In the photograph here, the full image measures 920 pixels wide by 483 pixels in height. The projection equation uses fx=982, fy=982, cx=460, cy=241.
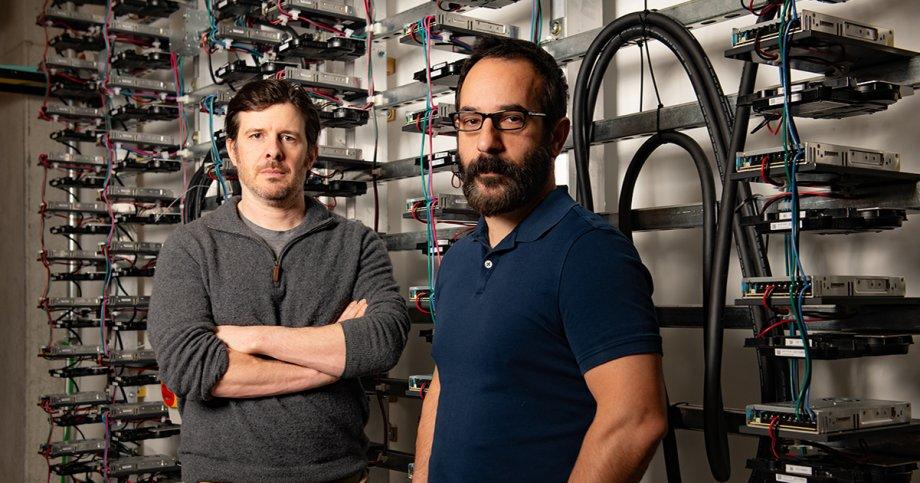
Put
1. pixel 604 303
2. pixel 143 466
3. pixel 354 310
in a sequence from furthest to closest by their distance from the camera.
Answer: pixel 143 466
pixel 354 310
pixel 604 303

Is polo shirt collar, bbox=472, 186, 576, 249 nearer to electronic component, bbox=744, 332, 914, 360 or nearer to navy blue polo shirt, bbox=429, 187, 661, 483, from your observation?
navy blue polo shirt, bbox=429, 187, 661, 483

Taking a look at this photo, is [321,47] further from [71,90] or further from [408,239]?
[71,90]

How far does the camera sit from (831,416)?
2.42 metres

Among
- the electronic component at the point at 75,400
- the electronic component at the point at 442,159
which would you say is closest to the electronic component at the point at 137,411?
the electronic component at the point at 75,400

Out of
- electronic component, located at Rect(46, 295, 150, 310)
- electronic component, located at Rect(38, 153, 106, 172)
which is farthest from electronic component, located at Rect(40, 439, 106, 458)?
electronic component, located at Rect(38, 153, 106, 172)

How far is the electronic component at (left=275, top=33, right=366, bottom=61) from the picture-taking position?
4.15 meters

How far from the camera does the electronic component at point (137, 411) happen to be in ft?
18.5

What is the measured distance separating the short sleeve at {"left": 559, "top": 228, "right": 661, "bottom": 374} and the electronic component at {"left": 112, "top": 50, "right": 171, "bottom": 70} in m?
4.75

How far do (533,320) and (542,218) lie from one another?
0.22 m

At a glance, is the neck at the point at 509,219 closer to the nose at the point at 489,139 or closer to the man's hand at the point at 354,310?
the nose at the point at 489,139

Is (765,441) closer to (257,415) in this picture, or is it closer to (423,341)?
(257,415)

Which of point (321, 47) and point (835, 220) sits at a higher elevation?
point (321, 47)

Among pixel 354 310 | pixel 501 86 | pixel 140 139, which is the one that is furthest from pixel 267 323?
pixel 140 139

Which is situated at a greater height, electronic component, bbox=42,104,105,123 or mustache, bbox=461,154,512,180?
electronic component, bbox=42,104,105,123
